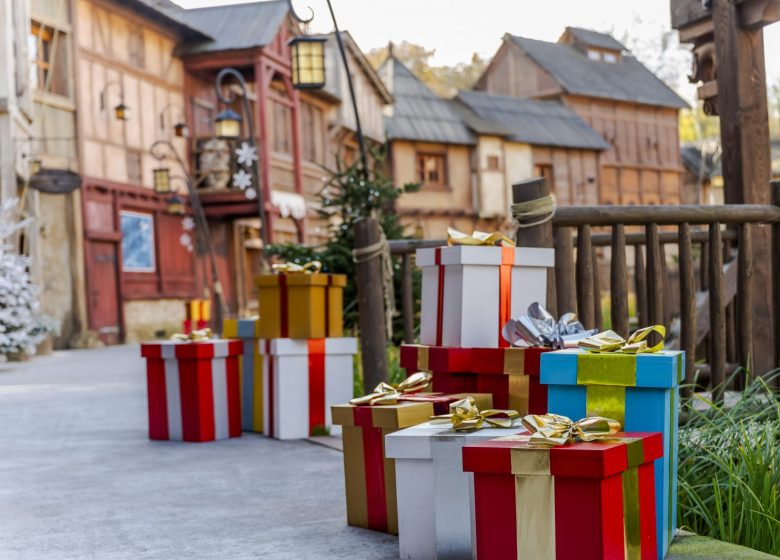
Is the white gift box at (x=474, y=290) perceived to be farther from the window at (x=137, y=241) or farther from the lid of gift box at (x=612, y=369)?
the window at (x=137, y=241)

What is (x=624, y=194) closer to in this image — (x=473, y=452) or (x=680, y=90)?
(x=680, y=90)

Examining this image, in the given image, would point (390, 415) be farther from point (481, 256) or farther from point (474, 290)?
point (481, 256)

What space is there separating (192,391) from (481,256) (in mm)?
2669

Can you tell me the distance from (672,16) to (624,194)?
33648 mm

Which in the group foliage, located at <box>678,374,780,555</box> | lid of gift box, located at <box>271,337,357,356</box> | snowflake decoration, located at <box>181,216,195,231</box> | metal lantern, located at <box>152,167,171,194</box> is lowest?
foliage, located at <box>678,374,780,555</box>

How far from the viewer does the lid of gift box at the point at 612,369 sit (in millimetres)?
2975

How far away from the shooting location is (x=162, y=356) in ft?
20.9

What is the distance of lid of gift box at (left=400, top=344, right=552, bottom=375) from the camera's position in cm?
363

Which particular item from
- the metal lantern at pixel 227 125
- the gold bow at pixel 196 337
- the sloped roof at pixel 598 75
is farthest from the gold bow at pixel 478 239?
the sloped roof at pixel 598 75

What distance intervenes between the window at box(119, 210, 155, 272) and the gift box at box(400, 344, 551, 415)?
19.0 m

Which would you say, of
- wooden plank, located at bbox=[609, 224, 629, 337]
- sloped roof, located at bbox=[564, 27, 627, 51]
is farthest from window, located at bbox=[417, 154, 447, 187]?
wooden plank, located at bbox=[609, 224, 629, 337]

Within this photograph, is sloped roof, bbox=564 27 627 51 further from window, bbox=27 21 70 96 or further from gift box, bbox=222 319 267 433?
gift box, bbox=222 319 267 433

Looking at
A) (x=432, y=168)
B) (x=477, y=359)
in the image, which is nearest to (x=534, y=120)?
(x=432, y=168)

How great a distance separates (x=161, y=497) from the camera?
179 inches
